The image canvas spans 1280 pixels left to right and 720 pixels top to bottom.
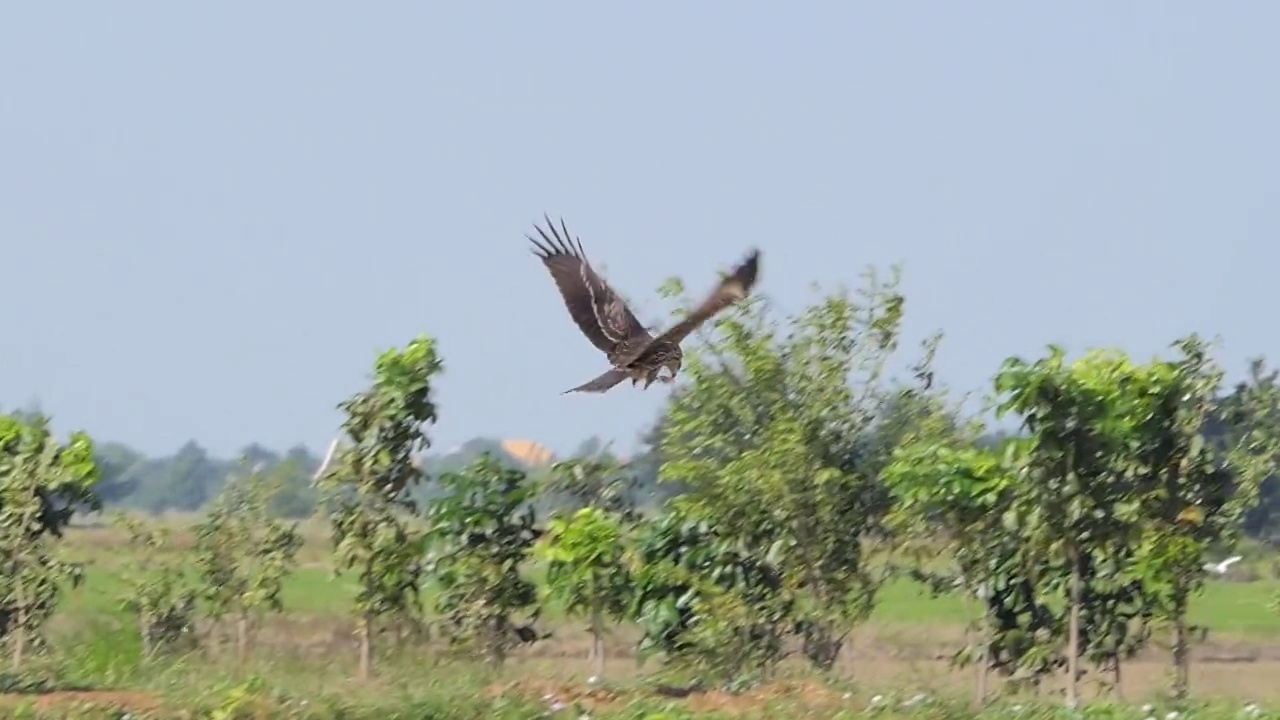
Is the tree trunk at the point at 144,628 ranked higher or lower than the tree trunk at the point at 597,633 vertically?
higher

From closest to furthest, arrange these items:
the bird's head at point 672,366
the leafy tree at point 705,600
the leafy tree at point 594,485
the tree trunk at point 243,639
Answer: the bird's head at point 672,366 < the leafy tree at point 705,600 < the leafy tree at point 594,485 < the tree trunk at point 243,639

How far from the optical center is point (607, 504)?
14.7 metres

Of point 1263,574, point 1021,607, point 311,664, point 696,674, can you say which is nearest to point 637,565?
point 696,674

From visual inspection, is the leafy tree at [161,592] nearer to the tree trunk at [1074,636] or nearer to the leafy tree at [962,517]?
the leafy tree at [962,517]

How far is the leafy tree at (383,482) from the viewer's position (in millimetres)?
13680

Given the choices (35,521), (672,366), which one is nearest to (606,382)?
(672,366)

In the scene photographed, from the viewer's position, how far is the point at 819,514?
1317 cm

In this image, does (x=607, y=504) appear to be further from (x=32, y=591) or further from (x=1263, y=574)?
(x=1263, y=574)

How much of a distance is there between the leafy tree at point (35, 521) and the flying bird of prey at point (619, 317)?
4.62 metres

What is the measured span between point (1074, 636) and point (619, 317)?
11.4ft

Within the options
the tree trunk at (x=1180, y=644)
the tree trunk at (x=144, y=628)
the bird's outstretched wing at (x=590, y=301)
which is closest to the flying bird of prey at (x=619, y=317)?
the bird's outstretched wing at (x=590, y=301)

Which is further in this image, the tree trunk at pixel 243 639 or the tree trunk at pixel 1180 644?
the tree trunk at pixel 243 639

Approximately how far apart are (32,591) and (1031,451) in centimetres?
702

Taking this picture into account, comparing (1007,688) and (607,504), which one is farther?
(607,504)
